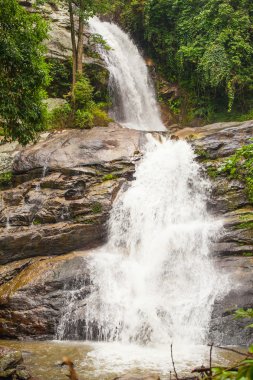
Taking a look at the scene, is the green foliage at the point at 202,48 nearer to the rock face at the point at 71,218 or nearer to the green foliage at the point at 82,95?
the rock face at the point at 71,218

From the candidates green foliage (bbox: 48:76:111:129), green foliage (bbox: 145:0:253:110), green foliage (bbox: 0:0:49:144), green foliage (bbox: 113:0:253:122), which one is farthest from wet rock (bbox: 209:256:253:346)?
green foliage (bbox: 145:0:253:110)

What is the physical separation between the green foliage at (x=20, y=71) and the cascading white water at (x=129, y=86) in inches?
383

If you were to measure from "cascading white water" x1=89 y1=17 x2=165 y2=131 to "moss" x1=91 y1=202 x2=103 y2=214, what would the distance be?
8113 millimetres

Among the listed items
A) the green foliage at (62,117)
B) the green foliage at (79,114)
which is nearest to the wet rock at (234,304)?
the green foliage at (79,114)

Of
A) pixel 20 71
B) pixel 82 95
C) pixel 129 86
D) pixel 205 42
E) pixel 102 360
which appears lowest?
pixel 102 360

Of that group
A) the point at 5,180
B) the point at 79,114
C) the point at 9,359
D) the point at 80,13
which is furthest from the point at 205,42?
the point at 9,359

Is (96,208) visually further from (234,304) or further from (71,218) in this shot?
(234,304)

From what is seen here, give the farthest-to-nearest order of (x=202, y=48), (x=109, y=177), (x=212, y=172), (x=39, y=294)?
(x=202, y=48), (x=109, y=177), (x=212, y=172), (x=39, y=294)

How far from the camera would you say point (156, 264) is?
10039 millimetres

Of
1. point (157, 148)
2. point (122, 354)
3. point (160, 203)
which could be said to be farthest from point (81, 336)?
point (157, 148)

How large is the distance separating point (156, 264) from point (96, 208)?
270 centimetres

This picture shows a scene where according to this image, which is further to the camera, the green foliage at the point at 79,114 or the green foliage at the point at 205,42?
the green foliage at the point at 205,42

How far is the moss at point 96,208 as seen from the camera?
450 inches

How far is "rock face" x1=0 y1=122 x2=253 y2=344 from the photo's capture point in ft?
29.2
